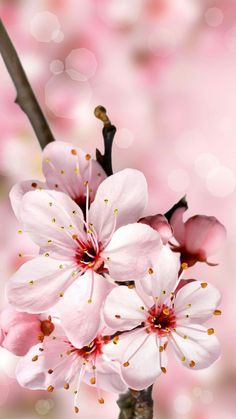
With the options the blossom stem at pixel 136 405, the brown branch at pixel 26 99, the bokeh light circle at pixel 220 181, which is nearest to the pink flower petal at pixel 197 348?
the blossom stem at pixel 136 405

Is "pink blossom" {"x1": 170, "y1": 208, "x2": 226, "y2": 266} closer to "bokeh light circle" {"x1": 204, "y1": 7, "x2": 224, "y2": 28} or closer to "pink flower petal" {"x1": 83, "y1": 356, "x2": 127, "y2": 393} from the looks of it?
"pink flower petal" {"x1": 83, "y1": 356, "x2": 127, "y2": 393}

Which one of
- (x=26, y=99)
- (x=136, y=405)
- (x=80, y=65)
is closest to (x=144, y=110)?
(x=80, y=65)

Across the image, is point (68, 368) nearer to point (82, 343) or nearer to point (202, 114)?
point (82, 343)

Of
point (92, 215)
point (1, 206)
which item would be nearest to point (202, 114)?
point (1, 206)

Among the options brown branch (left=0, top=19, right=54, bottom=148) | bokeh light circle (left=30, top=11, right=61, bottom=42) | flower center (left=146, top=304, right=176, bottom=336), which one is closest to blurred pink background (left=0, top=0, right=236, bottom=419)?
bokeh light circle (left=30, top=11, right=61, bottom=42)

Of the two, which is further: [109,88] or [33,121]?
[109,88]

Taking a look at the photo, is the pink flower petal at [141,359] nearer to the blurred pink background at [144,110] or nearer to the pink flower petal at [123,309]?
the pink flower petal at [123,309]
